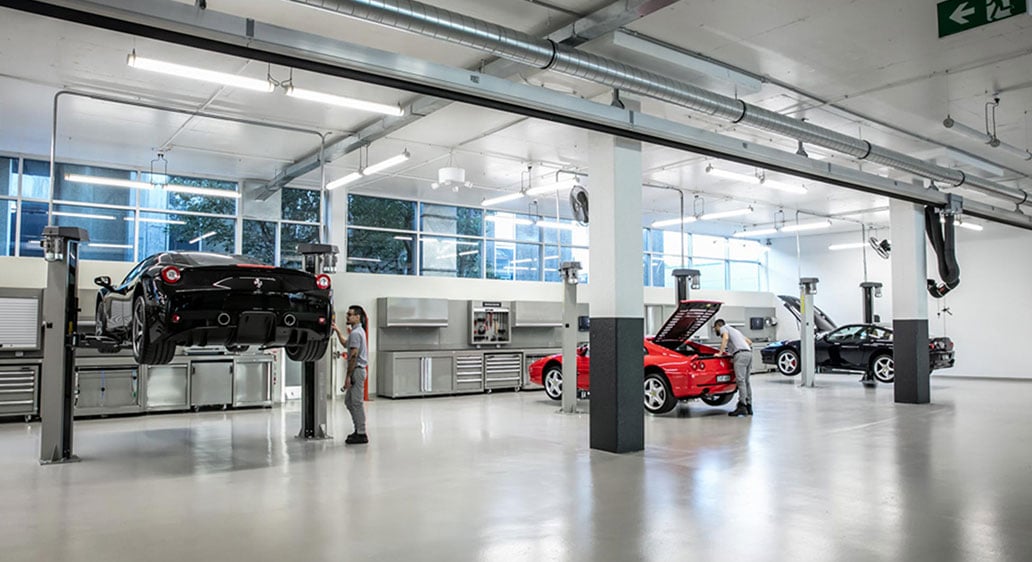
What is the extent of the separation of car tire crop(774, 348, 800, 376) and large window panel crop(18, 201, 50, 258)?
572 inches

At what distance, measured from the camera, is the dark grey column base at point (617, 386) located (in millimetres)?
6812

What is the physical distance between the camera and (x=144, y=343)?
5.58 m

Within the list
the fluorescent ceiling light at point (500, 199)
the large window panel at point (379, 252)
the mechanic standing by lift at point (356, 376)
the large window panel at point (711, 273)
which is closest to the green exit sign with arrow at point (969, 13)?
the mechanic standing by lift at point (356, 376)

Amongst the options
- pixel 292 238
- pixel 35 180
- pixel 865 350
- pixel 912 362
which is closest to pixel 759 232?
pixel 865 350

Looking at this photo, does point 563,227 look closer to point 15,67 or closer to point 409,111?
point 409,111

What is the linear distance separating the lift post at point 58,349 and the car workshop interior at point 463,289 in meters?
0.03

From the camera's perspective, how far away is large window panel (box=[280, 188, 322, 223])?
13.2m

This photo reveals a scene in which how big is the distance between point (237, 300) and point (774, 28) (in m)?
5.30

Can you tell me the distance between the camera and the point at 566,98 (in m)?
6.07

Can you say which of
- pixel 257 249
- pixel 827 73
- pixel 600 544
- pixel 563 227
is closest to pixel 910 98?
pixel 827 73

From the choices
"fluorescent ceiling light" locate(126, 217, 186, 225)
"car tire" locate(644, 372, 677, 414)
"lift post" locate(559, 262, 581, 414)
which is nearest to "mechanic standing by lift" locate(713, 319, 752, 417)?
"car tire" locate(644, 372, 677, 414)

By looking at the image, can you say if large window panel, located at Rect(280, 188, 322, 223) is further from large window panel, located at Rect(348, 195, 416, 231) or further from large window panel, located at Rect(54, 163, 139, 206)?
large window panel, located at Rect(54, 163, 139, 206)

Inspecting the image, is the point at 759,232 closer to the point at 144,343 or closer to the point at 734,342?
the point at 734,342

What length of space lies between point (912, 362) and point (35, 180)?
47.0ft
